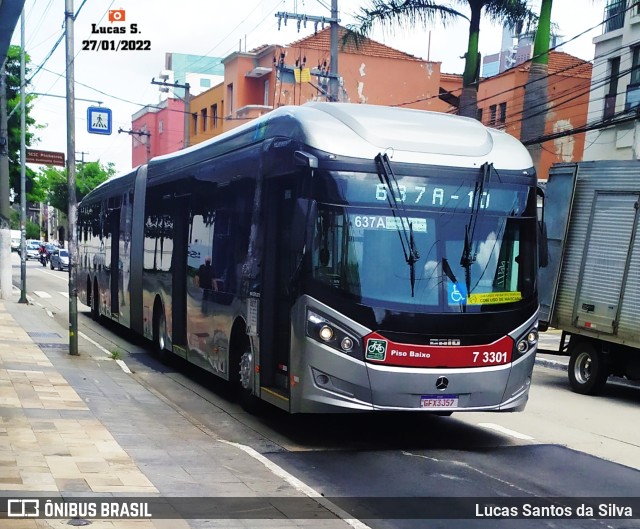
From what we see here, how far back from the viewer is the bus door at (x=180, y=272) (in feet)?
45.6

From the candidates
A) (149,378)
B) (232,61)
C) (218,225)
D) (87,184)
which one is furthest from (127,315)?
(87,184)

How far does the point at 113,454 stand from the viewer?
26.9ft

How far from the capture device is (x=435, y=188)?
9055mm

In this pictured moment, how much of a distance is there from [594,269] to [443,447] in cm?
570

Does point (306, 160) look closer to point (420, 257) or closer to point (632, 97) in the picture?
point (420, 257)

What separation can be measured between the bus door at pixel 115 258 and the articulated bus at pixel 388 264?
33.2ft

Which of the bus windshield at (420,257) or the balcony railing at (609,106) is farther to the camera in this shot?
the balcony railing at (609,106)

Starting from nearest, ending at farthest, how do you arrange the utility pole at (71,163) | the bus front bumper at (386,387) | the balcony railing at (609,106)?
1. the bus front bumper at (386,387)
2. the utility pole at (71,163)
3. the balcony railing at (609,106)

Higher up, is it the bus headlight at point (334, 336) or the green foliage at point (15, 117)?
the green foliage at point (15, 117)

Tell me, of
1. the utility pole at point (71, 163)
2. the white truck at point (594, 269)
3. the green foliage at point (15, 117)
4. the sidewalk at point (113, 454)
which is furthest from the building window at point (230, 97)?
the sidewalk at point (113, 454)

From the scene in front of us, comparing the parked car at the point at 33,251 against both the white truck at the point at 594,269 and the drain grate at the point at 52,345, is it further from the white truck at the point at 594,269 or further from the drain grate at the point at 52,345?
the white truck at the point at 594,269

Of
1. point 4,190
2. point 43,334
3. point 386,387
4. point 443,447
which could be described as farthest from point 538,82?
point 386,387

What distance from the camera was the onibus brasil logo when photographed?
8664 mm

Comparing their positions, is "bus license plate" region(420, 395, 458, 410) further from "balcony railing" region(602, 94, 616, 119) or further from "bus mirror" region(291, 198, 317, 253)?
"balcony railing" region(602, 94, 616, 119)
